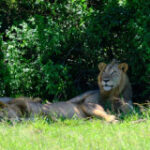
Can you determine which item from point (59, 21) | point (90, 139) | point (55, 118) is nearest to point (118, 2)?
point (59, 21)

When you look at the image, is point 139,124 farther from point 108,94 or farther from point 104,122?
point 108,94

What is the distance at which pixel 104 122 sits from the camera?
6484 millimetres

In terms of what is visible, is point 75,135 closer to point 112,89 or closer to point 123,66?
point 112,89

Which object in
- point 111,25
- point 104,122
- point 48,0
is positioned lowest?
point 104,122

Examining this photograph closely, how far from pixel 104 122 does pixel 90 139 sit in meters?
1.26

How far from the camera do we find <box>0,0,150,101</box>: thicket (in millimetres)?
8414

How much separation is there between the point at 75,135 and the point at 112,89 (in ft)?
7.79

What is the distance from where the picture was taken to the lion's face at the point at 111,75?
7648 mm

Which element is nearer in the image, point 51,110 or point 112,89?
point 51,110

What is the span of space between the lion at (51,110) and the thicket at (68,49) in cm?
127

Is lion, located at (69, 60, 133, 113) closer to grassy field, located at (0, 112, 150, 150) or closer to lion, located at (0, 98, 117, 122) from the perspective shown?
lion, located at (0, 98, 117, 122)

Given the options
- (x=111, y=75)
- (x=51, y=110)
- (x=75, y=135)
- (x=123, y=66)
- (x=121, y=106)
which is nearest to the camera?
(x=75, y=135)

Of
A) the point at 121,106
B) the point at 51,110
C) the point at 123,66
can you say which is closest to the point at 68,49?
the point at 123,66

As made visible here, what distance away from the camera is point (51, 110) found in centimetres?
717
